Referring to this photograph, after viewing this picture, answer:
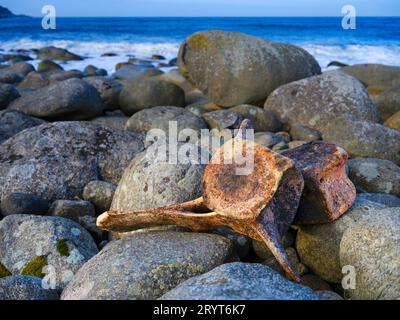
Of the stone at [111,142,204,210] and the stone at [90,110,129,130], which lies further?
the stone at [90,110,129,130]

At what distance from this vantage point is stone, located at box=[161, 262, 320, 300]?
7.35 feet

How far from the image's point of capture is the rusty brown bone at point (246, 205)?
2.79 metres

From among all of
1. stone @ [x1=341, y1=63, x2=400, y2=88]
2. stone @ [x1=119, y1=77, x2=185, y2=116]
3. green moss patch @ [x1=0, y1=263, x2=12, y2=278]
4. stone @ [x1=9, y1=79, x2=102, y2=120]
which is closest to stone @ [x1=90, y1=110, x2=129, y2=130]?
stone @ [x1=9, y1=79, x2=102, y2=120]

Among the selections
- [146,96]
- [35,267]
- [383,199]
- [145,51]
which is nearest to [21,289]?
[35,267]

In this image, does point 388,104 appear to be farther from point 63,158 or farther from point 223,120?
point 63,158

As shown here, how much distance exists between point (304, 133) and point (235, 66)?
2.08 meters

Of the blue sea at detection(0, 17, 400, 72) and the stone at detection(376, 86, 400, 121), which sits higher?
the blue sea at detection(0, 17, 400, 72)

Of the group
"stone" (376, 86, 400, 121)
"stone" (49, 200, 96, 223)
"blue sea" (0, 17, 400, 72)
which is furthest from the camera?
"blue sea" (0, 17, 400, 72)

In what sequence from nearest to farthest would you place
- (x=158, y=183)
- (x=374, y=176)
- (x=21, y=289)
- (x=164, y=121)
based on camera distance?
(x=21, y=289), (x=158, y=183), (x=374, y=176), (x=164, y=121)

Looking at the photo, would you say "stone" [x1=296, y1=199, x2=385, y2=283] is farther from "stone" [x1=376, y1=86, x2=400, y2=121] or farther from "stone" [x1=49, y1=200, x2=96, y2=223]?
"stone" [x1=376, y1=86, x2=400, y2=121]

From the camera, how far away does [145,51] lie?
24516mm

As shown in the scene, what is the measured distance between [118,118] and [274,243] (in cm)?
464

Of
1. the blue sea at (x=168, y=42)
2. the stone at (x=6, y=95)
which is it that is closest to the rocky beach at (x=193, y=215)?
the stone at (x=6, y=95)

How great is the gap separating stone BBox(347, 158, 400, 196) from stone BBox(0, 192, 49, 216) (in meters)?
2.78
